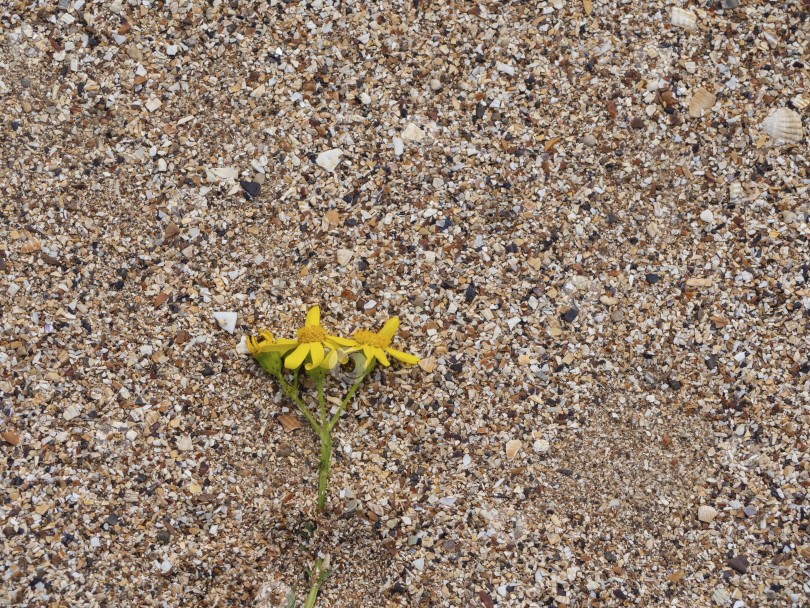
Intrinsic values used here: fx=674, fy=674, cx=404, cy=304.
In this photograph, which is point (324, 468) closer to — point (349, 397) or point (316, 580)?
point (349, 397)

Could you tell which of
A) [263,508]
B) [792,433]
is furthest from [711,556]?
[263,508]

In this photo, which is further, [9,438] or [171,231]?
[171,231]

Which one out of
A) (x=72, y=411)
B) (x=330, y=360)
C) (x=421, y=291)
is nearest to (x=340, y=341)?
(x=330, y=360)

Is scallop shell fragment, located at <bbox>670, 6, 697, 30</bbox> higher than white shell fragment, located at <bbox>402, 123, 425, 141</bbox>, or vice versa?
scallop shell fragment, located at <bbox>670, 6, 697, 30</bbox>

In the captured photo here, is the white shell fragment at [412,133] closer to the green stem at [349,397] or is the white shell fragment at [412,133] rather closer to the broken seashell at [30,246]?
the green stem at [349,397]

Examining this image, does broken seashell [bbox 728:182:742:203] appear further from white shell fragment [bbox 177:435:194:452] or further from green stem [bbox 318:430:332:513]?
white shell fragment [bbox 177:435:194:452]

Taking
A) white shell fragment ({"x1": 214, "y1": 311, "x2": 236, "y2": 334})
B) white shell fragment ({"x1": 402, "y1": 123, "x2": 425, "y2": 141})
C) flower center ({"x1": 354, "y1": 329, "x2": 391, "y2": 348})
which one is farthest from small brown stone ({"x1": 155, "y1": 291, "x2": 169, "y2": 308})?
white shell fragment ({"x1": 402, "y1": 123, "x2": 425, "y2": 141})

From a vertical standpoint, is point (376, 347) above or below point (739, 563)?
above

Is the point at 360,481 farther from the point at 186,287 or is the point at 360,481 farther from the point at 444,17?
the point at 444,17
